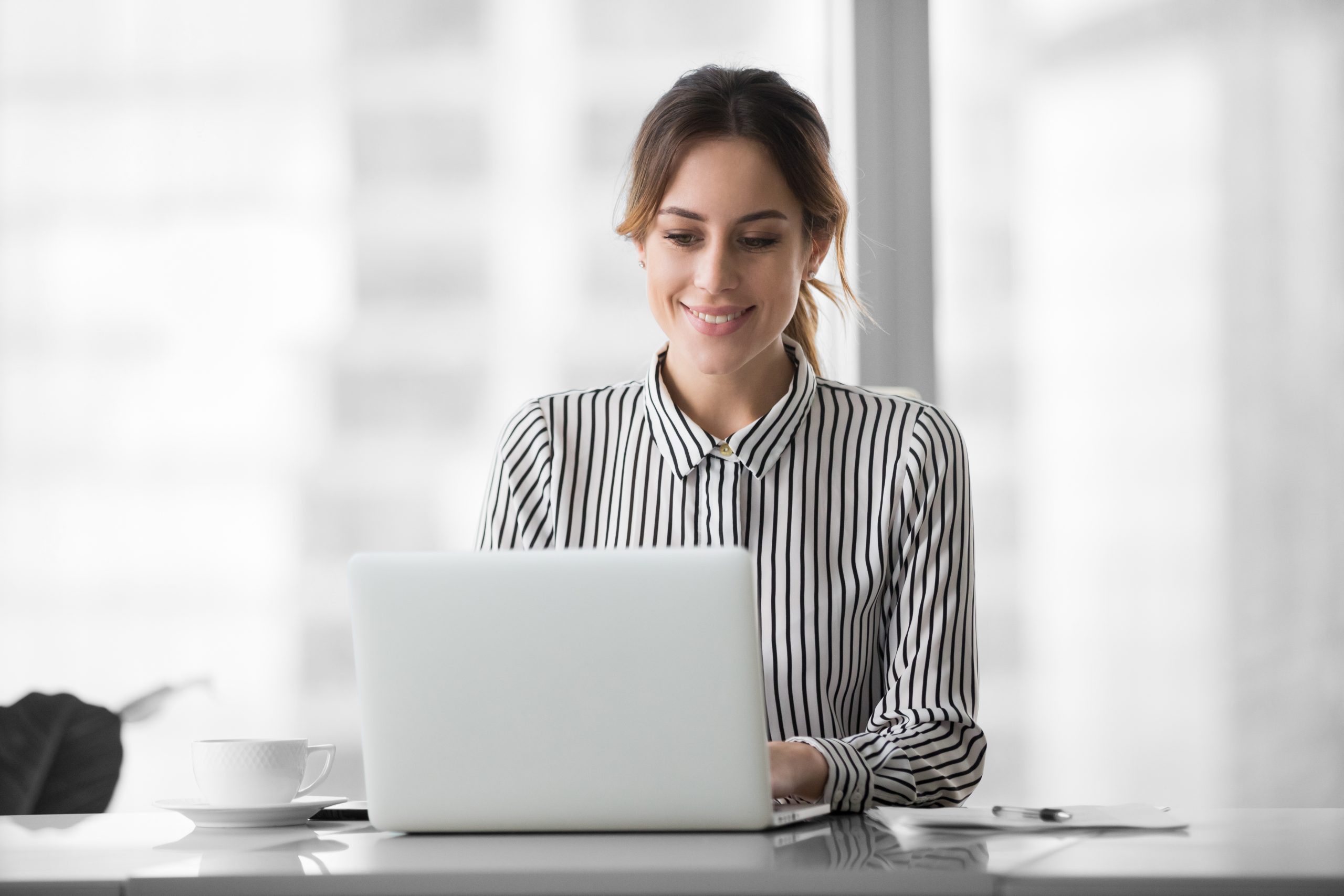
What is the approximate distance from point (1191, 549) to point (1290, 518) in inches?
7.9

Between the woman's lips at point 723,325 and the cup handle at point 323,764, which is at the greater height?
the woman's lips at point 723,325

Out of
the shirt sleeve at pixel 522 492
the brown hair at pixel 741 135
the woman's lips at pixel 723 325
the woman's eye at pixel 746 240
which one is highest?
the brown hair at pixel 741 135

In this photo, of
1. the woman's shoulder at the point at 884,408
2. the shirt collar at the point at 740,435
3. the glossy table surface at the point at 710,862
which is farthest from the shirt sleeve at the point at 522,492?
the glossy table surface at the point at 710,862

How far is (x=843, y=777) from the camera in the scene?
3.68 ft

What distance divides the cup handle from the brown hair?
74 cm

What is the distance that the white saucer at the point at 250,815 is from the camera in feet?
3.40

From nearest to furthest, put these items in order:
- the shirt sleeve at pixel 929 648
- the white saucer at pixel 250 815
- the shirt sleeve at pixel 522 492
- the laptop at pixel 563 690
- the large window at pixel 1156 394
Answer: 1. the laptop at pixel 563 690
2. the white saucer at pixel 250 815
3. the shirt sleeve at pixel 929 648
4. the shirt sleeve at pixel 522 492
5. the large window at pixel 1156 394

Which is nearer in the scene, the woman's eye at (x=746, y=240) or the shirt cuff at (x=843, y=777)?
the shirt cuff at (x=843, y=777)

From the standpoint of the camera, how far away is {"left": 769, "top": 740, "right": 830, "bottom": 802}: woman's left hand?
1.08 m

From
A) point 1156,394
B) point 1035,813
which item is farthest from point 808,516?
point 1156,394

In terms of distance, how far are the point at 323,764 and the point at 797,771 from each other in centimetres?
44

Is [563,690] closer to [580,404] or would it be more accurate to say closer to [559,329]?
→ [580,404]

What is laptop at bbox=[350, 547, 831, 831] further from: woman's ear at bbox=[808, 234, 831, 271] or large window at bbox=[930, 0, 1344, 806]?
large window at bbox=[930, 0, 1344, 806]

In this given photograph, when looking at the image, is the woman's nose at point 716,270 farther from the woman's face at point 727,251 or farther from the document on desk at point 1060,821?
the document on desk at point 1060,821
